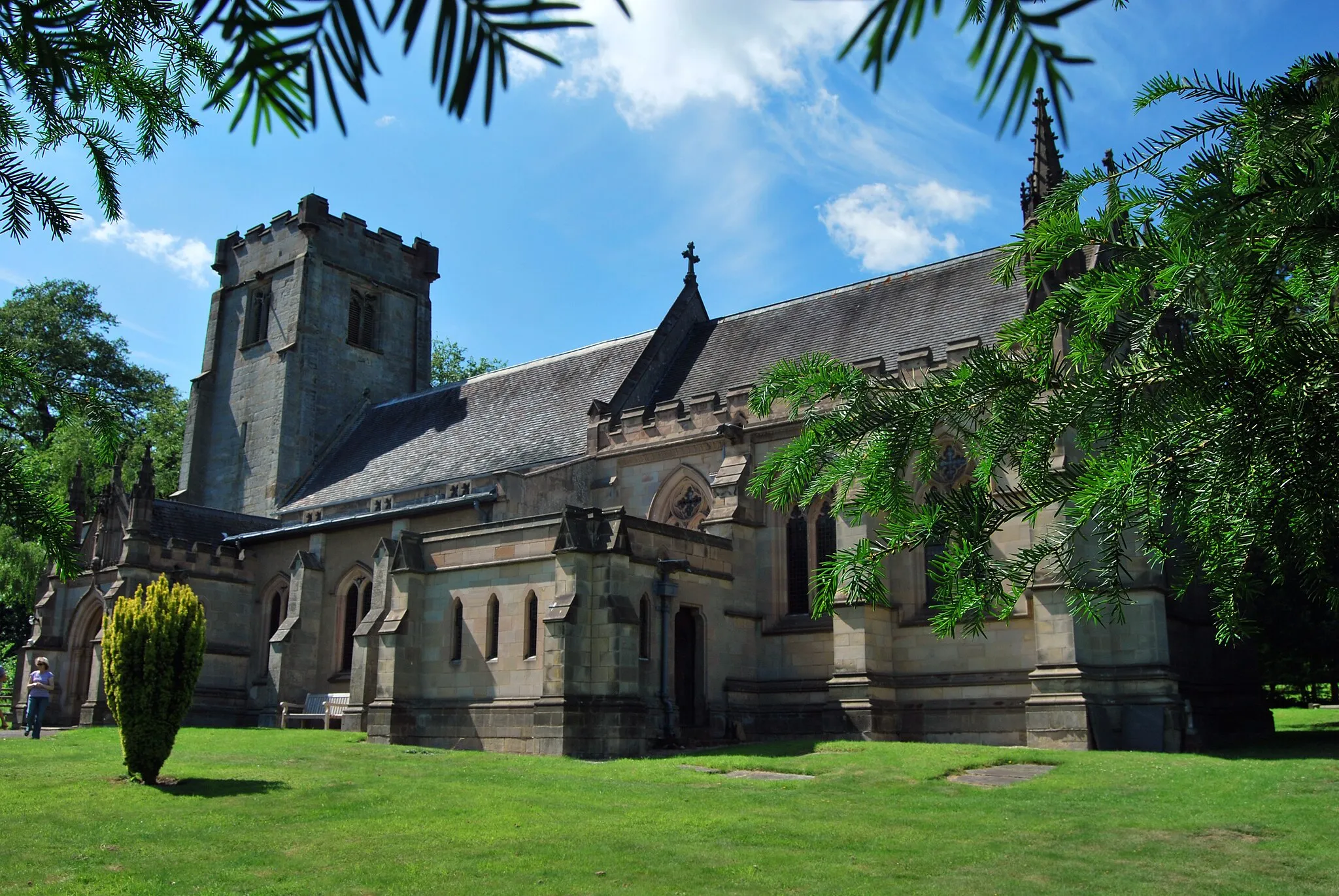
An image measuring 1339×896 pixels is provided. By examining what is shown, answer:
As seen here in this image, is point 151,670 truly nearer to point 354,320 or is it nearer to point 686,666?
point 686,666

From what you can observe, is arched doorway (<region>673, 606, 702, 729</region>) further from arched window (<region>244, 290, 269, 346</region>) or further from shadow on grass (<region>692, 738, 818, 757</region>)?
arched window (<region>244, 290, 269, 346</region>)

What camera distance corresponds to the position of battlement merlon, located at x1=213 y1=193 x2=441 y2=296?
39844 mm

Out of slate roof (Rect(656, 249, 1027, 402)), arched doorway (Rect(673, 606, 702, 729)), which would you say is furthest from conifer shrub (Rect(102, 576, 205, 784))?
slate roof (Rect(656, 249, 1027, 402))

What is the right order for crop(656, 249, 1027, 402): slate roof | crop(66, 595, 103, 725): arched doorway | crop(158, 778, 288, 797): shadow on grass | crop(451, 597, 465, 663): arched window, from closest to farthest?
1. crop(158, 778, 288, 797): shadow on grass
2. crop(451, 597, 465, 663): arched window
3. crop(656, 249, 1027, 402): slate roof
4. crop(66, 595, 103, 725): arched doorway

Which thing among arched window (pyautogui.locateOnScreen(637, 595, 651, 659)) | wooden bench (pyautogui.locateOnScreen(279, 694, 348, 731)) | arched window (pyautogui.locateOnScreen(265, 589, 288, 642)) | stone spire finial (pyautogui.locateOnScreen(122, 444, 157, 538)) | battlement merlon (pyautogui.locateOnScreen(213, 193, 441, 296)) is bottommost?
wooden bench (pyautogui.locateOnScreen(279, 694, 348, 731))

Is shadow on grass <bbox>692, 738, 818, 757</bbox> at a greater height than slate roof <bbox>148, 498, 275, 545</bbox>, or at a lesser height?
lesser

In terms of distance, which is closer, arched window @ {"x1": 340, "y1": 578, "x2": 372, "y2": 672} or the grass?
the grass

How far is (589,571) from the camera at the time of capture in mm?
20375

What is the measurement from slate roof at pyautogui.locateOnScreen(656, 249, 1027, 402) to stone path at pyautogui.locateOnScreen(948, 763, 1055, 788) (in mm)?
9559

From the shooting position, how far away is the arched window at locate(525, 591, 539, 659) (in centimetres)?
2106

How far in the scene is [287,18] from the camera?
3.66 feet

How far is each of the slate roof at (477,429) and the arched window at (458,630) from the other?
7039mm

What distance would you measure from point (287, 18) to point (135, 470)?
46.9m

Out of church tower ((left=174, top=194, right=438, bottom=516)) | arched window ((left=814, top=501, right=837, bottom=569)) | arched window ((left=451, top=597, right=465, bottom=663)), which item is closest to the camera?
arched window ((left=451, top=597, right=465, bottom=663))
